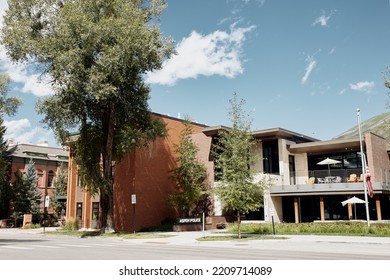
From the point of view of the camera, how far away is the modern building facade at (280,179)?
34312mm

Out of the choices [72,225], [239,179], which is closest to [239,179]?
[239,179]

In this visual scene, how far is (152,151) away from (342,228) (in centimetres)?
1746

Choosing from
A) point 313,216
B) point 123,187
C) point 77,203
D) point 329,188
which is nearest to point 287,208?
point 313,216

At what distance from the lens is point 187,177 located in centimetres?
3528

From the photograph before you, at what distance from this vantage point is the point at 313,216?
38.2 metres

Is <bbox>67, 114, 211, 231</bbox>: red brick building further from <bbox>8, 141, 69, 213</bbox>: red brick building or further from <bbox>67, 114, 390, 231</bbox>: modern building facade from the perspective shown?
<bbox>8, 141, 69, 213</bbox>: red brick building

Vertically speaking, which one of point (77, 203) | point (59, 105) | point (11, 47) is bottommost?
point (77, 203)

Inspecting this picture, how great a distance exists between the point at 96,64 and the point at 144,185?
12083mm

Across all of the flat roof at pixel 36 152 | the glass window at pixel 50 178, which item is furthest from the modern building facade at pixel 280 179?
the glass window at pixel 50 178

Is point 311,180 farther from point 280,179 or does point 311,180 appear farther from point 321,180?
point 280,179

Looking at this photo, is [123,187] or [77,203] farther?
[77,203]

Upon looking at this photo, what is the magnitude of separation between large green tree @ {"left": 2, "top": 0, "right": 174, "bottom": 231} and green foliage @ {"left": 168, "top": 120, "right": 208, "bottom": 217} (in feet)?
17.2
